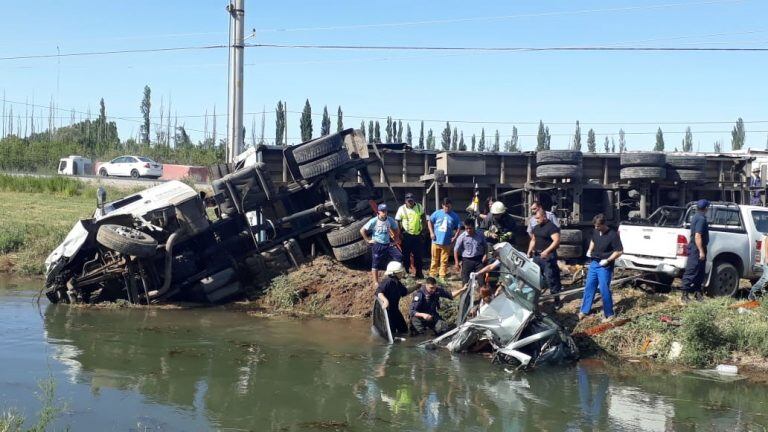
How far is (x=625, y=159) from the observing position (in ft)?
54.2

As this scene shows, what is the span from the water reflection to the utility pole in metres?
8.82

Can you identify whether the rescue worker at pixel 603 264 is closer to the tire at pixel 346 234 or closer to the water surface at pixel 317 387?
the water surface at pixel 317 387

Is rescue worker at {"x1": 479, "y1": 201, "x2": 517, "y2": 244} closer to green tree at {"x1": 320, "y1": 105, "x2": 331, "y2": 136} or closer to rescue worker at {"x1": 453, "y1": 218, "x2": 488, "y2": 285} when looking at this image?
rescue worker at {"x1": 453, "y1": 218, "x2": 488, "y2": 285}

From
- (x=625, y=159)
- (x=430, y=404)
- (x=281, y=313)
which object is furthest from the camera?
(x=625, y=159)

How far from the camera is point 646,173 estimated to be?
16.2 m

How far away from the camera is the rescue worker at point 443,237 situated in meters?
14.2

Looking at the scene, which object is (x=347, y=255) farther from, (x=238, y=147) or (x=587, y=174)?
(x=238, y=147)

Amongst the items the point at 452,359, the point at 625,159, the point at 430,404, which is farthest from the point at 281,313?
the point at 625,159

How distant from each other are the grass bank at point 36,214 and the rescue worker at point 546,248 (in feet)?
35.5

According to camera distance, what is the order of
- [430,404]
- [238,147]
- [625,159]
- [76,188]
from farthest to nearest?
[76,188]
[238,147]
[625,159]
[430,404]

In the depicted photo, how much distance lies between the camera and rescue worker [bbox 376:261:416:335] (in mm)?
11367

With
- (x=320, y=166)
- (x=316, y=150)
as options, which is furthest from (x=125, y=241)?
(x=316, y=150)

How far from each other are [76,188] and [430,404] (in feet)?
77.5

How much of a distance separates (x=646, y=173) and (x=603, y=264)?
19.2 ft
